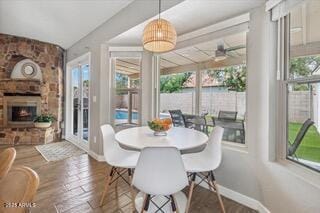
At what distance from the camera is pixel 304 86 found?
5.84 feet

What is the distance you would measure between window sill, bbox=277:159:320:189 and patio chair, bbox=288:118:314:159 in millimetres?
104

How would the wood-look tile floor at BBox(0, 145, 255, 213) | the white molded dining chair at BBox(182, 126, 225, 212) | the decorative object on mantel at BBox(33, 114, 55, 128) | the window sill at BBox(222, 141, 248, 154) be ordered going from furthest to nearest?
the decorative object on mantel at BBox(33, 114, 55, 128), the window sill at BBox(222, 141, 248, 154), the wood-look tile floor at BBox(0, 145, 255, 213), the white molded dining chair at BBox(182, 126, 225, 212)

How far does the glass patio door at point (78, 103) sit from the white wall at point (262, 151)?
3216mm

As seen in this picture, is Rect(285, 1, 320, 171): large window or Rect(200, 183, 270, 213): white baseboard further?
Rect(200, 183, 270, 213): white baseboard

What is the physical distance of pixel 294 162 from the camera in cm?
188

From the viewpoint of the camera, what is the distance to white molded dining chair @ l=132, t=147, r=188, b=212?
141cm

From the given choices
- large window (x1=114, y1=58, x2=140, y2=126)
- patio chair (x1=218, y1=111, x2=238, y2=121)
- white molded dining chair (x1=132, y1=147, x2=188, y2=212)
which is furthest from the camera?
large window (x1=114, y1=58, x2=140, y2=126)

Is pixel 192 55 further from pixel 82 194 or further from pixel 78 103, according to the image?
pixel 78 103

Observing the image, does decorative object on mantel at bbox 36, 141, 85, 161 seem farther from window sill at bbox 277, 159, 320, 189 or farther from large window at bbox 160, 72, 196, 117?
window sill at bbox 277, 159, 320, 189

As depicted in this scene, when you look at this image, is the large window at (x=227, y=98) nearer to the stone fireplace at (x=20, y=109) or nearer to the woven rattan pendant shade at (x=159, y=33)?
the woven rattan pendant shade at (x=159, y=33)

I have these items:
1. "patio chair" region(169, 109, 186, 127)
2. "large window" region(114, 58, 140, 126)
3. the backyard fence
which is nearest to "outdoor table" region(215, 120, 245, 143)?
the backyard fence

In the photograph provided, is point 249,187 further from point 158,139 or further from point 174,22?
point 174,22

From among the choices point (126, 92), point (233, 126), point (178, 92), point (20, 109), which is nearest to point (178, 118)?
point (178, 92)

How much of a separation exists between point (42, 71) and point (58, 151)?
2.32 meters
